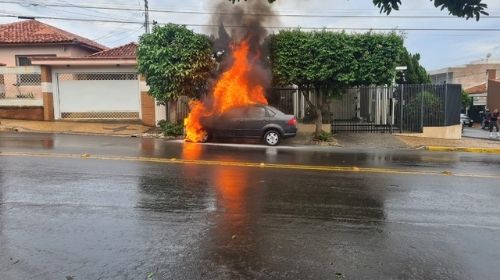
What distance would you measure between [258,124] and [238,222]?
10.7 meters

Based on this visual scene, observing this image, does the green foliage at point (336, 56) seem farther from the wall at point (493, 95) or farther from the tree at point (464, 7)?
the wall at point (493, 95)

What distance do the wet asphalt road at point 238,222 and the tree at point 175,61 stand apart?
24.2ft

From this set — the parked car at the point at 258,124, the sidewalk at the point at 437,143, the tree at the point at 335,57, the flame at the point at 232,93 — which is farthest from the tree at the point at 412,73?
the parked car at the point at 258,124

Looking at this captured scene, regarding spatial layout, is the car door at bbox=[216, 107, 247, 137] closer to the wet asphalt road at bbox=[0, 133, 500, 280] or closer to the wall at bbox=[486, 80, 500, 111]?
the wet asphalt road at bbox=[0, 133, 500, 280]

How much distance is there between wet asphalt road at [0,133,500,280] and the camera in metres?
4.67

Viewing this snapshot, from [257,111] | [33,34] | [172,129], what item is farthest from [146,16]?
[257,111]

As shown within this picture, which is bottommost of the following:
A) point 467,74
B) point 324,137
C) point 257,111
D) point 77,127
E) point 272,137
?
point 324,137

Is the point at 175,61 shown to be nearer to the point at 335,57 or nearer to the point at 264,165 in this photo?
the point at 335,57

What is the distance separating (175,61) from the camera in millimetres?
18062

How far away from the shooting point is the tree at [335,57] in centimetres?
1741

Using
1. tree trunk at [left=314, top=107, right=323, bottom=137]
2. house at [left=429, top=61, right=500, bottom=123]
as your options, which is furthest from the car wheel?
house at [left=429, top=61, right=500, bottom=123]

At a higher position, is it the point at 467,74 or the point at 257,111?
the point at 467,74

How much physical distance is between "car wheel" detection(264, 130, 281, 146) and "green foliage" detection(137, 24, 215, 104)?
373 centimetres

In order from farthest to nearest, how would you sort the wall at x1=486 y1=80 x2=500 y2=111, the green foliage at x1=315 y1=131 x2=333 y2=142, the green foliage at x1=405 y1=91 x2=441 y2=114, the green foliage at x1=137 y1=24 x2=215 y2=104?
the wall at x1=486 y1=80 x2=500 y2=111 < the green foliage at x1=405 y1=91 x2=441 y2=114 < the green foliage at x1=315 y1=131 x2=333 y2=142 < the green foliage at x1=137 y1=24 x2=215 y2=104
